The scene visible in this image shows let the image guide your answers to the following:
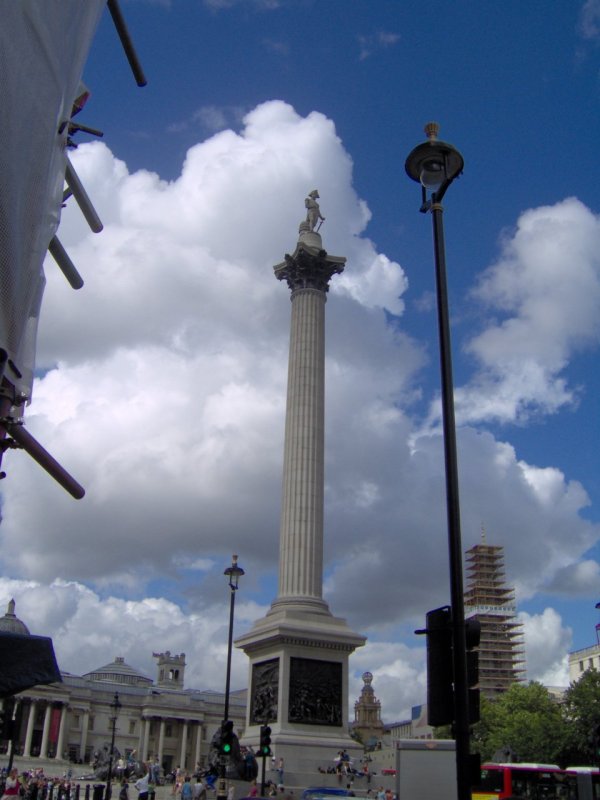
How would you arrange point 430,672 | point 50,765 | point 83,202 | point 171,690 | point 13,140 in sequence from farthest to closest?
point 171,690
point 50,765
point 430,672
point 83,202
point 13,140

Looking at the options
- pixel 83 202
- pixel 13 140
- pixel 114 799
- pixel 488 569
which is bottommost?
pixel 114 799

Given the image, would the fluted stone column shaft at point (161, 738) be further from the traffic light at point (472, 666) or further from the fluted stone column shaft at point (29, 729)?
the traffic light at point (472, 666)

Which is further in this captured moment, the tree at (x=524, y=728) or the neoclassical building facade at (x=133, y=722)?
the neoclassical building facade at (x=133, y=722)

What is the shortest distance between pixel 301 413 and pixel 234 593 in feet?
62.2

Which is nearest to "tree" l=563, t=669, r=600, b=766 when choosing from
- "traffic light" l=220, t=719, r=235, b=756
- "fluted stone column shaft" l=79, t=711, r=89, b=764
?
"traffic light" l=220, t=719, r=235, b=756

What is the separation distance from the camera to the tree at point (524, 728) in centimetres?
7919

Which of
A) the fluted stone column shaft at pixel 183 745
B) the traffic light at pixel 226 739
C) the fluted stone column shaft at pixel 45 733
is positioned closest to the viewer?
the traffic light at pixel 226 739

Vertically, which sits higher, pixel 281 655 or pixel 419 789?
pixel 281 655

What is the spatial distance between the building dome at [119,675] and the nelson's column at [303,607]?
119751mm

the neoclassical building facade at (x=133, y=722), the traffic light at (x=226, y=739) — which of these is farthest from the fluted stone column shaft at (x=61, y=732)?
the traffic light at (x=226, y=739)

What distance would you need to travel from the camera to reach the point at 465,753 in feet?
31.7

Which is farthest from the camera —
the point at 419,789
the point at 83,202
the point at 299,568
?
the point at 299,568

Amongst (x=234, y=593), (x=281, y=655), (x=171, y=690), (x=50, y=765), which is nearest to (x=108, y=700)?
(x=171, y=690)

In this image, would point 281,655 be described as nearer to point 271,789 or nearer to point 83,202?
point 271,789
